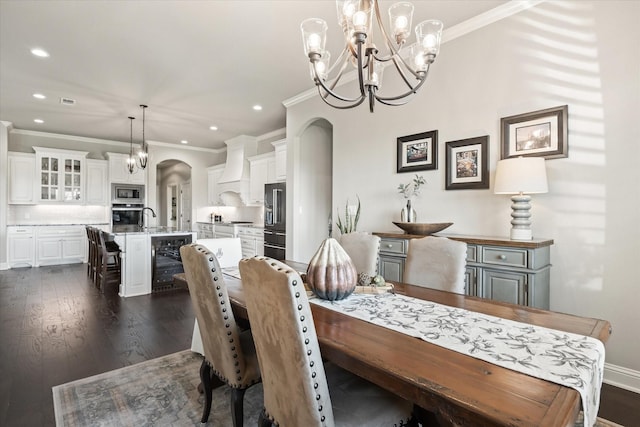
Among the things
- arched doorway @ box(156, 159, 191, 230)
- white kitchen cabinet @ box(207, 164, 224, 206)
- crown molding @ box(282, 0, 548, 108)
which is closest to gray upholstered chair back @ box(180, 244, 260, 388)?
crown molding @ box(282, 0, 548, 108)

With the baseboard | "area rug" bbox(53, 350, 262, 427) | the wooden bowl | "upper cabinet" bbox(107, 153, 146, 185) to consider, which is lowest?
"area rug" bbox(53, 350, 262, 427)

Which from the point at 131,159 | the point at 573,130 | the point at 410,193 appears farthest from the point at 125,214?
the point at 573,130

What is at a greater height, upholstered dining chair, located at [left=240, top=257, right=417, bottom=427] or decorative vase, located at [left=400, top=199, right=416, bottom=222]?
decorative vase, located at [left=400, top=199, right=416, bottom=222]

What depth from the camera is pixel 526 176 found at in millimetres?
2385

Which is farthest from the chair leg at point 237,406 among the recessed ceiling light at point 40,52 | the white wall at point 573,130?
the recessed ceiling light at point 40,52

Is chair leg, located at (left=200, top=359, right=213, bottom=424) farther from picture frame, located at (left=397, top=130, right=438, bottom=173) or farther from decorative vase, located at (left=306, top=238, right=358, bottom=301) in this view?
picture frame, located at (left=397, top=130, right=438, bottom=173)

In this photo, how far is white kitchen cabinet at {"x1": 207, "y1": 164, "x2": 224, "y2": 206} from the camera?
8.16m

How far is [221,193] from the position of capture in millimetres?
7766

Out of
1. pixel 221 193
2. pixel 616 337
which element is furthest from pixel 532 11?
pixel 221 193

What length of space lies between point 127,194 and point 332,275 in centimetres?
780

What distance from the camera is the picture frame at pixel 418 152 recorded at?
328 centimetres

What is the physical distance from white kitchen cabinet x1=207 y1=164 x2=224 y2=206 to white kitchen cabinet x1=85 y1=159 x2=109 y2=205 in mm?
2280

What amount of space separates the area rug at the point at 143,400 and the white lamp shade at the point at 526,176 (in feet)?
7.68

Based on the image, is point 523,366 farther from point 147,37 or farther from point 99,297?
point 99,297
